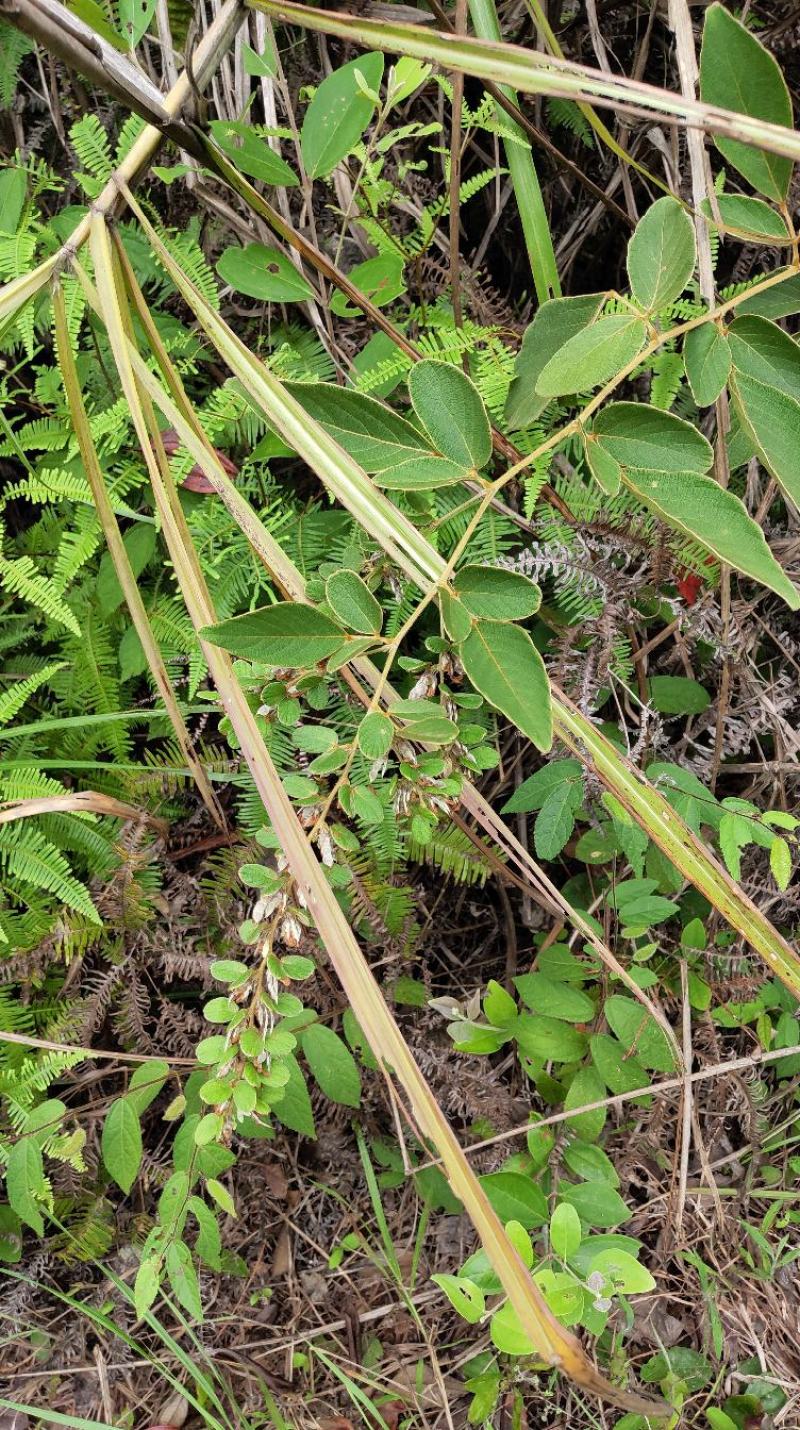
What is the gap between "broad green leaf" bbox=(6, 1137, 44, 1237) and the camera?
145 cm

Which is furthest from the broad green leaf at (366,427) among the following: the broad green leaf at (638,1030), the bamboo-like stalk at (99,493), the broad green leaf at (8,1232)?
the broad green leaf at (8,1232)

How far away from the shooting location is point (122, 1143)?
4.66 ft

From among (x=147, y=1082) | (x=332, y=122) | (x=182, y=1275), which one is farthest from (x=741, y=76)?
(x=182, y=1275)

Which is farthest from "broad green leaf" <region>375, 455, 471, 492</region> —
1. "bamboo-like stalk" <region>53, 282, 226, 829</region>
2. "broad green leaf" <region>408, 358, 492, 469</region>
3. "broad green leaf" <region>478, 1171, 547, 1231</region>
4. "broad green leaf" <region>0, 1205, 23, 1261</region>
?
"broad green leaf" <region>0, 1205, 23, 1261</region>

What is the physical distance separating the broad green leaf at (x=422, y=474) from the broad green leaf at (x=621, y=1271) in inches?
39.5

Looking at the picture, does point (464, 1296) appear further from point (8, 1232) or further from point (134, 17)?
point (134, 17)

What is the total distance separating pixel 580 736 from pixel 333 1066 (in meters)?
0.75

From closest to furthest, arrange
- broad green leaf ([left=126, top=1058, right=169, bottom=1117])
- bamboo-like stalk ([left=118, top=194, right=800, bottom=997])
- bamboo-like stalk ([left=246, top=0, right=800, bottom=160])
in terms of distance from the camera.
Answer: bamboo-like stalk ([left=246, top=0, right=800, bottom=160]) < bamboo-like stalk ([left=118, top=194, right=800, bottom=997]) < broad green leaf ([left=126, top=1058, right=169, bottom=1117])

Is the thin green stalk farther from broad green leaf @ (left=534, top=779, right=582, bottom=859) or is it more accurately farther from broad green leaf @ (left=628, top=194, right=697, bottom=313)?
broad green leaf @ (left=534, top=779, right=582, bottom=859)

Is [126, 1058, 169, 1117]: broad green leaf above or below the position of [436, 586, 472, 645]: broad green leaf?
below

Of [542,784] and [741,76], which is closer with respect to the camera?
[741,76]

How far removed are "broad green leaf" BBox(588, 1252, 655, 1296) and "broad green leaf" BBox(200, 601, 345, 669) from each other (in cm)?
90

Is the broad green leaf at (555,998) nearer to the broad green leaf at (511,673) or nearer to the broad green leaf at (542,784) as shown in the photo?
the broad green leaf at (542,784)

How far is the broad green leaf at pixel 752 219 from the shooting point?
0.88 meters
